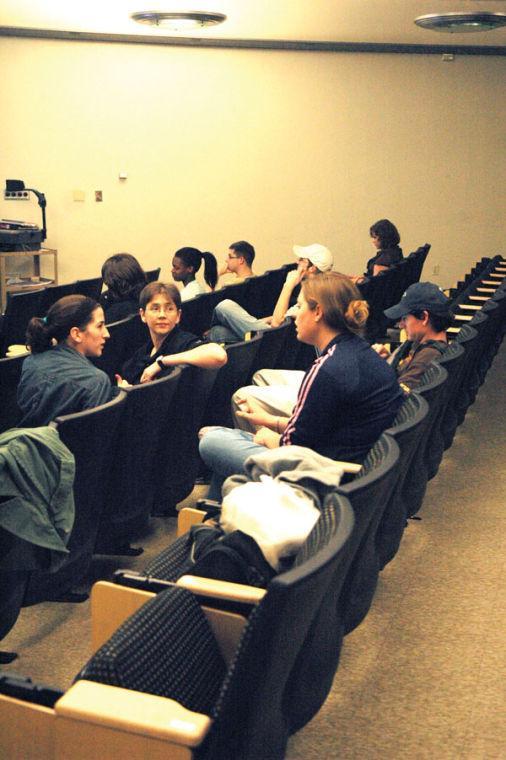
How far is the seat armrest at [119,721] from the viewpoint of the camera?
5.17ft

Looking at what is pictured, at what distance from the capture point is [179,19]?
953 centimetres

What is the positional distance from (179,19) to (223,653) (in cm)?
865

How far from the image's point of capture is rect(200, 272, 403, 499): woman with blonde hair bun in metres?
3.13

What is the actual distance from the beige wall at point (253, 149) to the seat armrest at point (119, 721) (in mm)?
10804

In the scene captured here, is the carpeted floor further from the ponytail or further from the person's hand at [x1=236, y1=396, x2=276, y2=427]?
the ponytail

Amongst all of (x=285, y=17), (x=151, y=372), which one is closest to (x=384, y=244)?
(x=285, y=17)

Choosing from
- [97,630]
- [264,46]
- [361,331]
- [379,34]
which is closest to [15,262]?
[264,46]

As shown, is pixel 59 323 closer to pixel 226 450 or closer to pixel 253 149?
pixel 226 450

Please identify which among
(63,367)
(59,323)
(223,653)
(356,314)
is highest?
(356,314)

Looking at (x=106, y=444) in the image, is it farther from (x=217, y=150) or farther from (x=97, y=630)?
(x=217, y=150)

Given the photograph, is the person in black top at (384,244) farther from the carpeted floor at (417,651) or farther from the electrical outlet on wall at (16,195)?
the electrical outlet on wall at (16,195)

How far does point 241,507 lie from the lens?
7.47ft

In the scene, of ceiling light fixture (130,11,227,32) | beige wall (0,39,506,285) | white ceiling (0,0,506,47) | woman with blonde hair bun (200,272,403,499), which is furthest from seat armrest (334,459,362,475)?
beige wall (0,39,506,285)

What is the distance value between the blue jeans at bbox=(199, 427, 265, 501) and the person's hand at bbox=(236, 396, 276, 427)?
176 millimetres
